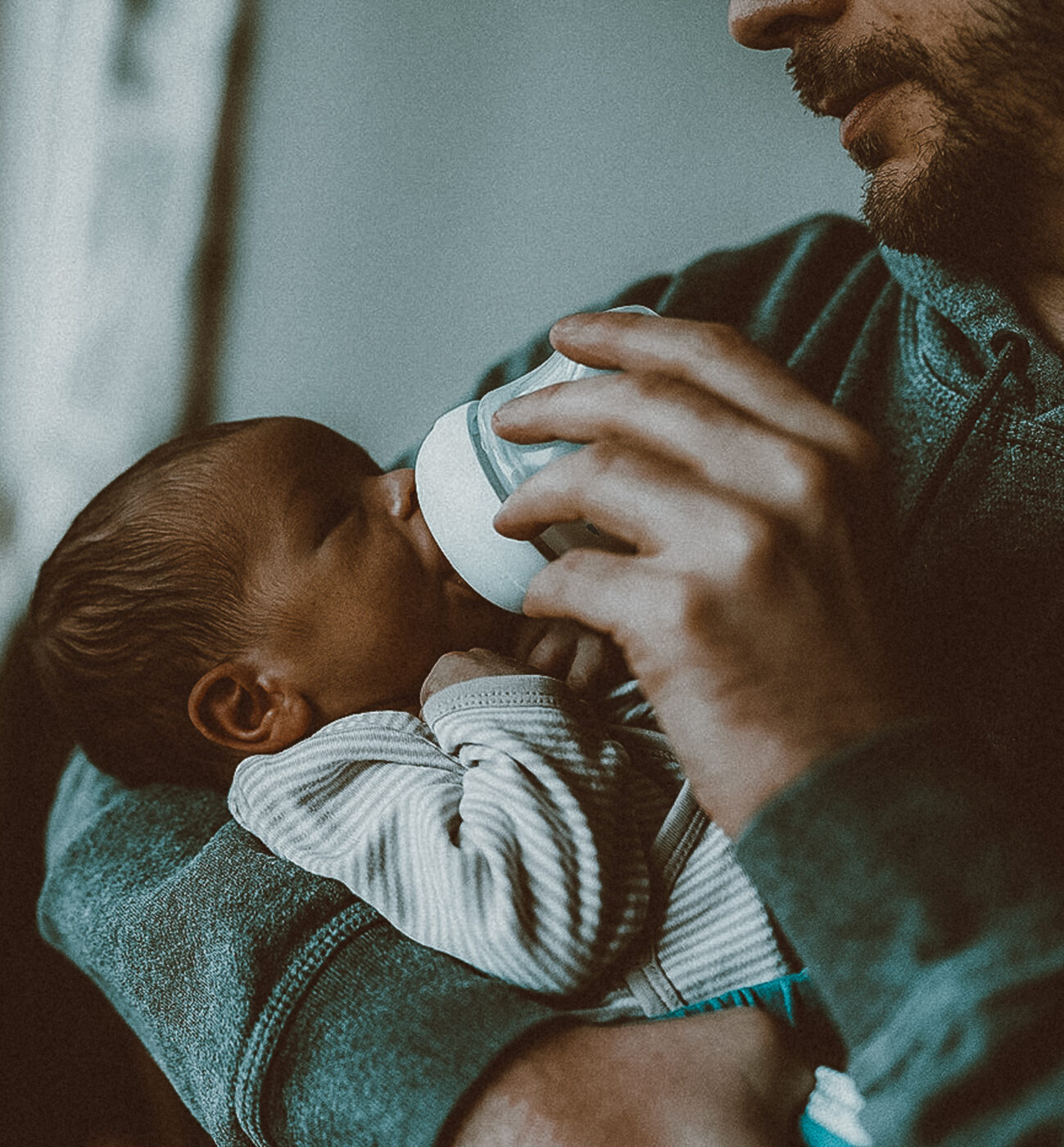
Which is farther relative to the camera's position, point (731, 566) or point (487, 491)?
point (487, 491)

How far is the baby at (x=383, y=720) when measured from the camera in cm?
62

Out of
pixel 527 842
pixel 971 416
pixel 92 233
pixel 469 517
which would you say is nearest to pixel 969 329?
pixel 971 416

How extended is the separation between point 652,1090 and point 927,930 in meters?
0.21

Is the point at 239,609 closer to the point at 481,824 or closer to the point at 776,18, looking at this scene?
the point at 481,824

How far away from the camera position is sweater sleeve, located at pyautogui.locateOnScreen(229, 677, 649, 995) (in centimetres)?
59

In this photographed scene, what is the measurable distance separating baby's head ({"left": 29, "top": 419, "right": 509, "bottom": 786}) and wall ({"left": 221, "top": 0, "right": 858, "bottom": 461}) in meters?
0.72

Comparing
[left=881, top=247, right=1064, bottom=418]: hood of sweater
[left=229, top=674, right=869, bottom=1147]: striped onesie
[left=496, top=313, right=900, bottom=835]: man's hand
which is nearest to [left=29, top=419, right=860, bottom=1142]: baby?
[left=229, top=674, right=869, bottom=1147]: striped onesie

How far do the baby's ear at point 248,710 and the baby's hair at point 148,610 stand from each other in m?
0.02

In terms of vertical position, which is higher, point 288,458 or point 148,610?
point 288,458

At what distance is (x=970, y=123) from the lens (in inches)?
27.9

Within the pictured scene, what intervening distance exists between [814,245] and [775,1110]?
85cm

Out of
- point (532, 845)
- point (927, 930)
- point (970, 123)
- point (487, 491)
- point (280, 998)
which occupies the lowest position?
point (280, 998)

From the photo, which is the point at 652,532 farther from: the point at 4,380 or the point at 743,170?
the point at 4,380

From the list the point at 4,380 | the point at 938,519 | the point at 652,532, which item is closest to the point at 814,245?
the point at 938,519
